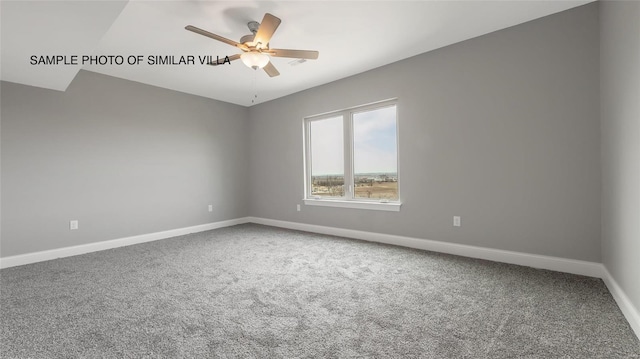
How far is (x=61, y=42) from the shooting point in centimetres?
238

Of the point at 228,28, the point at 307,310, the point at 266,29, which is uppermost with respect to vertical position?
the point at 228,28

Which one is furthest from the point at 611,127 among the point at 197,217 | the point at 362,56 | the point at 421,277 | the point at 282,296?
the point at 197,217

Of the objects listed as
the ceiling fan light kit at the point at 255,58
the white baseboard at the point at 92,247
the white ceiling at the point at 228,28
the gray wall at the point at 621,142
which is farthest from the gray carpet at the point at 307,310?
the white ceiling at the point at 228,28

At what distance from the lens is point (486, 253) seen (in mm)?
3057

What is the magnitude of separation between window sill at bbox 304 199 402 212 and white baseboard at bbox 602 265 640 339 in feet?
6.62

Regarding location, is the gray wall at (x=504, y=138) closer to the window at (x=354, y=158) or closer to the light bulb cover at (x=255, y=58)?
the window at (x=354, y=158)

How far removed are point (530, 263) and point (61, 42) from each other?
4.86 meters

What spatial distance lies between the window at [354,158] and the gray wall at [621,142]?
6.64ft

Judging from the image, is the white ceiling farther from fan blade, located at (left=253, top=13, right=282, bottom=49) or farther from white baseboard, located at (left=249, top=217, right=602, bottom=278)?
white baseboard, located at (left=249, top=217, right=602, bottom=278)

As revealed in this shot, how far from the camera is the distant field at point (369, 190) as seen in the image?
399 cm

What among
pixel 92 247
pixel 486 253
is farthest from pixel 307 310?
pixel 92 247

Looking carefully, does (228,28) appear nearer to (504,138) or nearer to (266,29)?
(266,29)

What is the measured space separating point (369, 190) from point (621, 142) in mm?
2727

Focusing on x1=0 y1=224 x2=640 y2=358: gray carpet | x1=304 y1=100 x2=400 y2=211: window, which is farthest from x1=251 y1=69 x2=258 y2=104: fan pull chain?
x1=0 y1=224 x2=640 y2=358: gray carpet
